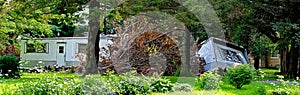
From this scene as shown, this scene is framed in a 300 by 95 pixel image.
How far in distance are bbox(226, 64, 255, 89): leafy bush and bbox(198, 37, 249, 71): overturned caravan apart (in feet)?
17.6

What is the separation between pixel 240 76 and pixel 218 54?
6.59m

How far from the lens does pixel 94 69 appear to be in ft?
39.1

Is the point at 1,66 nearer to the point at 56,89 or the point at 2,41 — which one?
the point at 2,41

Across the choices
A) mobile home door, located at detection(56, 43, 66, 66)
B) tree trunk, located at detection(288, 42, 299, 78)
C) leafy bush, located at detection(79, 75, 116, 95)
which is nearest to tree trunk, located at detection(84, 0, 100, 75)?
leafy bush, located at detection(79, 75, 116, 95)

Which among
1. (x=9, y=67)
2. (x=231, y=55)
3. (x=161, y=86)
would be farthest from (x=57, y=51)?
(x=161, y=86)

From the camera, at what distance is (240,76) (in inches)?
336

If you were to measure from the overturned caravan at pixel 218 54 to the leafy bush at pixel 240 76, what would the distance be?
5.36m

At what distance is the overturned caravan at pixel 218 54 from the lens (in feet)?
47.9

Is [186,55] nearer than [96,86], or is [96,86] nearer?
[96,86]

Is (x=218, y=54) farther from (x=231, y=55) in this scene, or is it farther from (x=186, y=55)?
→ (x=186, y=55)

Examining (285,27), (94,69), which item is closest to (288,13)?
(285,27)

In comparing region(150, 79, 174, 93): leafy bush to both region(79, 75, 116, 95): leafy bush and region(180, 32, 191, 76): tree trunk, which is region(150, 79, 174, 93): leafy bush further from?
region(180, 32, 191, 76): tree trunk

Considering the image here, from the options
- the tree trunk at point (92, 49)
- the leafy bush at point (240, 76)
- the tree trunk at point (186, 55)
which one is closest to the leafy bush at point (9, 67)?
the tree trunk at point (92, 49)

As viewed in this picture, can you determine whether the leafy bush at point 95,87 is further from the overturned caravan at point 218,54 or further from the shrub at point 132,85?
the overturned caravan at point 218,54
